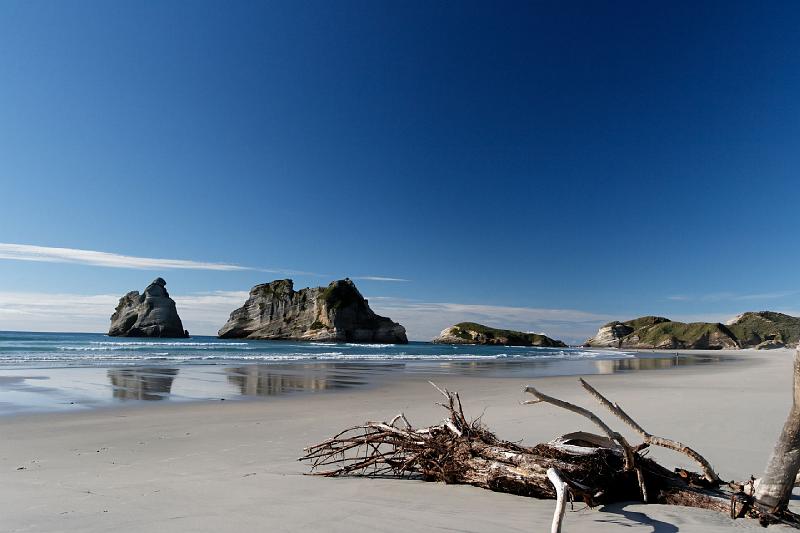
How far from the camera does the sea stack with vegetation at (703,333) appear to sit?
365 ft

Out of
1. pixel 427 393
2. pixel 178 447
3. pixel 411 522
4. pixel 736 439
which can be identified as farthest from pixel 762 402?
pixel 178 447

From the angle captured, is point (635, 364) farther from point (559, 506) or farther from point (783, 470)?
point (559, 506)

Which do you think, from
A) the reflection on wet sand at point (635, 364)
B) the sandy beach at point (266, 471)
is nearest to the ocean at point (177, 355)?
the reflection on wet sand at point (635, 364)

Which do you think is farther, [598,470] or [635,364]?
[635,364]

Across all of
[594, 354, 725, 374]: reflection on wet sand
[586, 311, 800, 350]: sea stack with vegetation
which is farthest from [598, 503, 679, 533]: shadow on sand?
[586, 311, 800, 350]: sea stack with vegetation

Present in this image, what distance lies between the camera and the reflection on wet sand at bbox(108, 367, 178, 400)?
1283cm

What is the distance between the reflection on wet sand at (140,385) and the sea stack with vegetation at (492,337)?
119 meters

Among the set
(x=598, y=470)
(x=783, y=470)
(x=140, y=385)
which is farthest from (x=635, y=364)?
(x=783, y=470)

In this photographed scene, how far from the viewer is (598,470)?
13.2ft

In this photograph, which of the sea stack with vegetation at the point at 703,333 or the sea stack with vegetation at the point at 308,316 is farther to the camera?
the sea stack with vegetation at the point at 703,333

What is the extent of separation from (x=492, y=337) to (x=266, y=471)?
13188 cm

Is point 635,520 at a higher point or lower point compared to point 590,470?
lower

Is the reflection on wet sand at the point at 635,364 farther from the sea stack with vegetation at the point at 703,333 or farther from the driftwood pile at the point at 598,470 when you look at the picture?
the sea stack with vegetation at the point at 703,333

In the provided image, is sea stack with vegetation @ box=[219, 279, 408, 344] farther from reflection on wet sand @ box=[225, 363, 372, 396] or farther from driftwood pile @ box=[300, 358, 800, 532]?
driftwood pile @ box=[300, 358, 800, 532]
